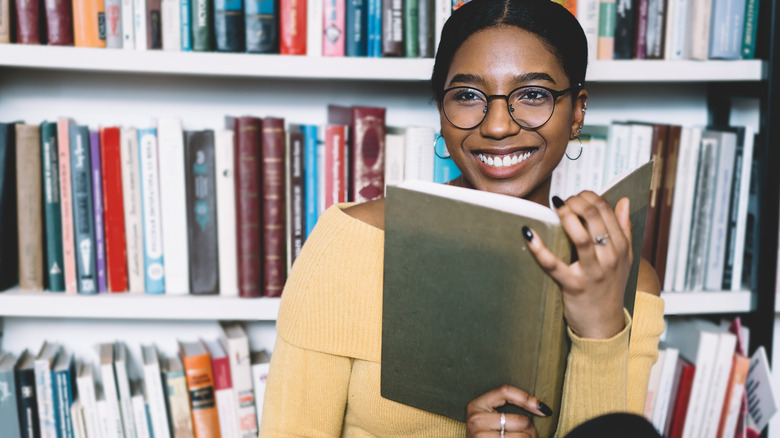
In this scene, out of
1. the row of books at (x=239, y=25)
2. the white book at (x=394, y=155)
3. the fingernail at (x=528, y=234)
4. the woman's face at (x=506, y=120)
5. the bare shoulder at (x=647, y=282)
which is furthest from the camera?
the white book at (x=394, y=155)

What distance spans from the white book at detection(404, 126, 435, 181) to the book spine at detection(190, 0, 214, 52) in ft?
1.20

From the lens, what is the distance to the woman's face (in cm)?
79

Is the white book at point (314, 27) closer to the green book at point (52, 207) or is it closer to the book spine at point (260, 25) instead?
the book spine at point (260, 25)

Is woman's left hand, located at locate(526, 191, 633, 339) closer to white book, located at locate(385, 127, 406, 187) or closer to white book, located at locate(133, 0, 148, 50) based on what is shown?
white book, located at locate(385, 127, 406, 187)

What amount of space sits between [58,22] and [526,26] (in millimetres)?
738

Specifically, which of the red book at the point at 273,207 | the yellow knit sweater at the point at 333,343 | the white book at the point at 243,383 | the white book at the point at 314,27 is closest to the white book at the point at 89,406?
the white book at the point at 243,383

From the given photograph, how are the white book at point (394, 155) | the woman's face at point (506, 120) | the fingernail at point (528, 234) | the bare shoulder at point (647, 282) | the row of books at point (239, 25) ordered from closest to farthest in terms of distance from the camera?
the fingernail at point (528, 234) < the woman's face at point (506, 120) < the bare shoulder at point (647, 282) < the row of books at point (239, 25) < the white book at point (394, 155)

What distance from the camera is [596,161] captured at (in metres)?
1.18

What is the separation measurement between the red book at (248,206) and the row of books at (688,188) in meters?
0.54

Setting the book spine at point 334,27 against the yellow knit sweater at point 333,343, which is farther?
the book spine at point 334,27

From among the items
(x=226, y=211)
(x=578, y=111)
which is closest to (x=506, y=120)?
(x=578, y=111)

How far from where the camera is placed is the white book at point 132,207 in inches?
42.6

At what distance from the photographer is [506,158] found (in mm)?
812

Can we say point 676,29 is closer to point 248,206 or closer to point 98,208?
point 248,206
